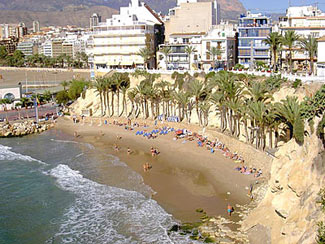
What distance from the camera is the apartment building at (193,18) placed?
73250 millimetres

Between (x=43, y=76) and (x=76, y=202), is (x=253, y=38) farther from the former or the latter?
(x=43, y=76)

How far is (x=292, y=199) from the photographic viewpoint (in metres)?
20.6

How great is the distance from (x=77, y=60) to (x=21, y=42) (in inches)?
2434

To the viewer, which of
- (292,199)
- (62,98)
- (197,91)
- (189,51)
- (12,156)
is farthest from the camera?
(62,98)

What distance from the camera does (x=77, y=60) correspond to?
138375mm

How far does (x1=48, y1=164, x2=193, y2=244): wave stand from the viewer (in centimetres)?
2398

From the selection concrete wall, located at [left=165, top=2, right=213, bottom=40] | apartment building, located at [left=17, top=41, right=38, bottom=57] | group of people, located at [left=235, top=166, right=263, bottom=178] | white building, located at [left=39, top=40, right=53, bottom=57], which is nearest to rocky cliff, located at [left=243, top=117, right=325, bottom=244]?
group of people, located at [left=235, top=166, right=263, bottom=178]

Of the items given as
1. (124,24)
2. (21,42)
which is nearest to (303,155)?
(124,24)

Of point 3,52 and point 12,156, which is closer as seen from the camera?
point 12,156

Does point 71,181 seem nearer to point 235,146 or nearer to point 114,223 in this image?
point 114,223

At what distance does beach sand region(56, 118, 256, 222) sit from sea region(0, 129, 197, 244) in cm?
107

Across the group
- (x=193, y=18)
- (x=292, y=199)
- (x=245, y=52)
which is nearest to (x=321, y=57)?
(x=245, y=52)

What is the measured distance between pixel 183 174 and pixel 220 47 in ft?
103

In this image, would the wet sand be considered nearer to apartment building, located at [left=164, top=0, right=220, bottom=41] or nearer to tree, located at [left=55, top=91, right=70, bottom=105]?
apartment building, located at [left=164, top=0, right=220, bottom=41]
